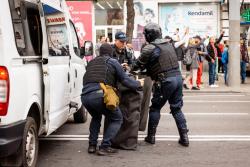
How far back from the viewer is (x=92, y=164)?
6645mm

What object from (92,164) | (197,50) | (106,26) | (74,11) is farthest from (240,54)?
(92,164)

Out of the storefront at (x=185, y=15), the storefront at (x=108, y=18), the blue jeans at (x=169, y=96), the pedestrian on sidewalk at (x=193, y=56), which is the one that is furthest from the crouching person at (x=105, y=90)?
the storefront at (x=108, y=18)

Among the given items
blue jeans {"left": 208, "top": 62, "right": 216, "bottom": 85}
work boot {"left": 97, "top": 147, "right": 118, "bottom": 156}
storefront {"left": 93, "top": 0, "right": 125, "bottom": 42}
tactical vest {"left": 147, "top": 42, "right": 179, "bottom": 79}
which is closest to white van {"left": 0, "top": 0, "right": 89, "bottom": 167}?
work boot {"left": 97, "top": 147, "right": 118, "bottom": 156}

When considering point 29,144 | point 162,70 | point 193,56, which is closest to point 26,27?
point 29,144

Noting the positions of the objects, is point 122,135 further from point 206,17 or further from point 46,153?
point 206,17

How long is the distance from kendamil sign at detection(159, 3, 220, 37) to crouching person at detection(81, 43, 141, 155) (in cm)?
1996

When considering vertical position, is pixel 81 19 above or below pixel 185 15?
below

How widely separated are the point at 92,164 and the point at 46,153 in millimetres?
989

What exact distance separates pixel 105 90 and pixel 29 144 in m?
1.43

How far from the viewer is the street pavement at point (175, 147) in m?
6.73

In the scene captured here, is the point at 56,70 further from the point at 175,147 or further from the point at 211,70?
the point at 211,70

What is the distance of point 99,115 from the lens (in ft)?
23.8

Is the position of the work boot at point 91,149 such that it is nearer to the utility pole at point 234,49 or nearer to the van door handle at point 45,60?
the van door handle at point 45,60

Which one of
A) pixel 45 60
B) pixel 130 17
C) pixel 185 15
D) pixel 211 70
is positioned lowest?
pixel 211 70
